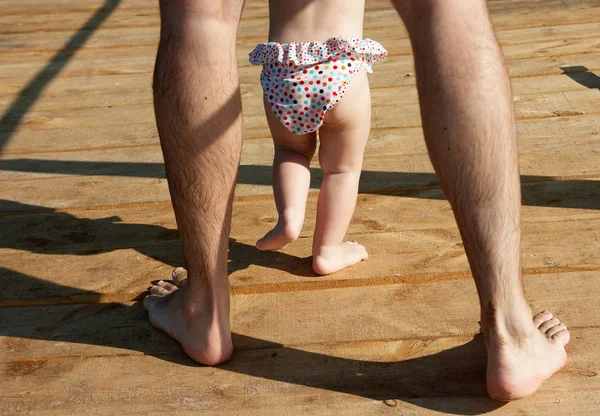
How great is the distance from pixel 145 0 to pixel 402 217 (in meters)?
2.67

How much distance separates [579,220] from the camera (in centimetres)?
168

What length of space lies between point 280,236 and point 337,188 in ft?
0.49

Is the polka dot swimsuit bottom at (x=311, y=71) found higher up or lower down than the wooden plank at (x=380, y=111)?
higher up

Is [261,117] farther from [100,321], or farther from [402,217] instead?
[100,321]

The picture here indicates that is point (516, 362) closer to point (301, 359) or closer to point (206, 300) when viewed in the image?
point (301, 359)

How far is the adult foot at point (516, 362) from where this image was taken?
113cm

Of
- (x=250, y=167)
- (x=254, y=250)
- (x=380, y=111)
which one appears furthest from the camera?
(x=380, y=111)

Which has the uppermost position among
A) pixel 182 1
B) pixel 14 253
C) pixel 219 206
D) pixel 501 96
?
pixel 182 1

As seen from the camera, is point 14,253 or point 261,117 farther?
point 261,117

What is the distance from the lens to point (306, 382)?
1232 millimetres

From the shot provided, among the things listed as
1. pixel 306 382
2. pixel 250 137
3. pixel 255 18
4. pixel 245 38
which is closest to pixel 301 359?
pixel 306 382

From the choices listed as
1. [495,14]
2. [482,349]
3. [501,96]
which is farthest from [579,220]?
[495,14]

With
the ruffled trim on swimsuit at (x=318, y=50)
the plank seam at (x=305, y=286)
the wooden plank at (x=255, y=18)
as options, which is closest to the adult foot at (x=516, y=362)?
the plank seam at (x=305, y=286)

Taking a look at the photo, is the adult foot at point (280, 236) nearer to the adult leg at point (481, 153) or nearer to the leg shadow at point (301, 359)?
the leg shadow at point (301, 359)
